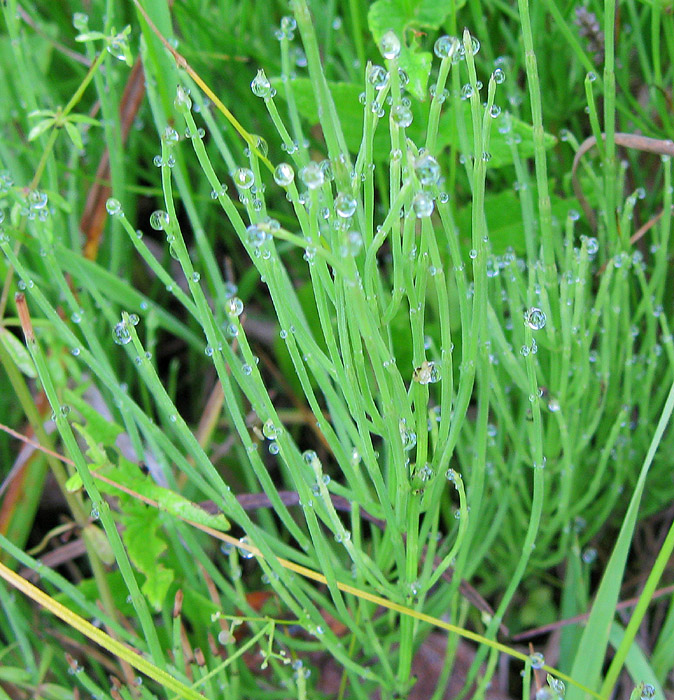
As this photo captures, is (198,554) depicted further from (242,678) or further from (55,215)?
(55,215)

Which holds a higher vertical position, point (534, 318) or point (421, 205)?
point (421, 205)

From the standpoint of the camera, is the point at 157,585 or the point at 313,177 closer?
the point at 313,177

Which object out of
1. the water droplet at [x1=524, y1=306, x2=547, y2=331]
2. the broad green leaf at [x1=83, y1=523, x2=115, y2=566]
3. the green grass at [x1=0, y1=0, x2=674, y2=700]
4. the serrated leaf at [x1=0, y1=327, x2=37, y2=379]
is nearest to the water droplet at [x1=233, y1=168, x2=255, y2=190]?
the green grass at [x1=0, y1=0, x2=674, y2=700]

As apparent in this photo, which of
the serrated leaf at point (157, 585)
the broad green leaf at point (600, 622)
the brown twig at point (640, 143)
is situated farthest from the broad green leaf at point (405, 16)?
the serrated leaf at point (157, 585)

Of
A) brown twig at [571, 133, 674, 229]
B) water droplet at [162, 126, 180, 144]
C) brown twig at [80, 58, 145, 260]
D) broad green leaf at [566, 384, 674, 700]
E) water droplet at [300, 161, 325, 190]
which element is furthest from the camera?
brown twig at [80, 58, 145, 260]

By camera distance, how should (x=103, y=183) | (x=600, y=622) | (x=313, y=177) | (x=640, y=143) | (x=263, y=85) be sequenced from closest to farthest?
(x=313, y=177) → (x=263, y=85) → (x=600, y=622) → (x=640, y=143) → (x=103, y=183)

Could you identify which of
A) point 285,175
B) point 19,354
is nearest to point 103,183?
point 19,354

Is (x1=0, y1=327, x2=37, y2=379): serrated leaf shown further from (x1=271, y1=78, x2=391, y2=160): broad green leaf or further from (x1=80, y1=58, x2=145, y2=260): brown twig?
(x1=271, y1=78, x2=391, y2=160): broad green leaf

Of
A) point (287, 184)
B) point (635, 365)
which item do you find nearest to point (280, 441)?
point (287, 184)

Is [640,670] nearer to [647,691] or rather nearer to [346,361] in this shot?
[647,691]
